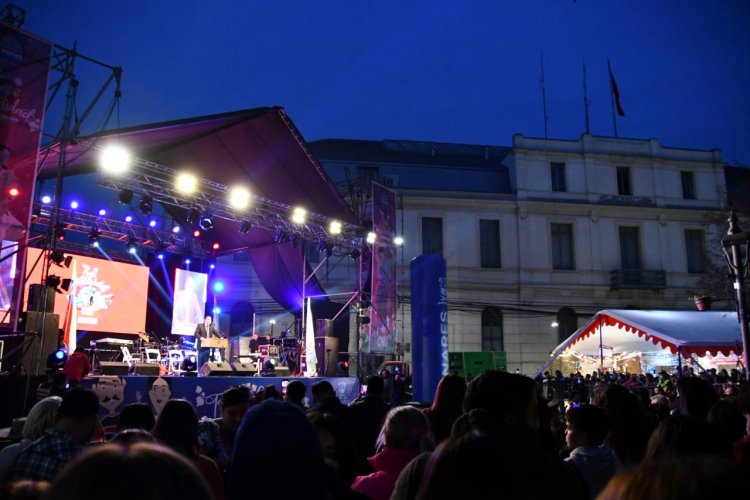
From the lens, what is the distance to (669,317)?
15.4m

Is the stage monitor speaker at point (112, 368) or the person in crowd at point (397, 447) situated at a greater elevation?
the stage monitor speaker at point (112, 368)

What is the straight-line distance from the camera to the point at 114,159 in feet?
44.9

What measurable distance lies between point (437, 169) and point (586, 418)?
28849mm

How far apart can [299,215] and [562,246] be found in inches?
704

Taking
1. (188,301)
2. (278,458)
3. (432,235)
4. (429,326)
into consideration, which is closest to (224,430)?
(278,458)

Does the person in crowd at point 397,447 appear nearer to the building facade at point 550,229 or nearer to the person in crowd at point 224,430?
the person in crowd at point 224,430

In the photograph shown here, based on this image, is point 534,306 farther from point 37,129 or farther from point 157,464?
point 157,464

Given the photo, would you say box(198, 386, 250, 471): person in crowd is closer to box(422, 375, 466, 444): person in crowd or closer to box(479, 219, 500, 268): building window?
box(422, 375, 466, 444): person in crowd

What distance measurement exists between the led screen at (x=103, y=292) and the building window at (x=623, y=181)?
79.0ft

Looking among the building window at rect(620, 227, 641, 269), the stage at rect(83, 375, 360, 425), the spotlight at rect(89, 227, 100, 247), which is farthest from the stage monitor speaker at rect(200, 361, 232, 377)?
the building window at rect(620, 227, 641, 269)

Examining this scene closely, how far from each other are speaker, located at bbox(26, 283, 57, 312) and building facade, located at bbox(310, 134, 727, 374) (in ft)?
60.3

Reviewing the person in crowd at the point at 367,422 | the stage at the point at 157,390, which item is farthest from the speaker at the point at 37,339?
the person in crowd at the point at 367,422

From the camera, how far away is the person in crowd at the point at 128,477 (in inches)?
39.4

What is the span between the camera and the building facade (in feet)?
98.8
